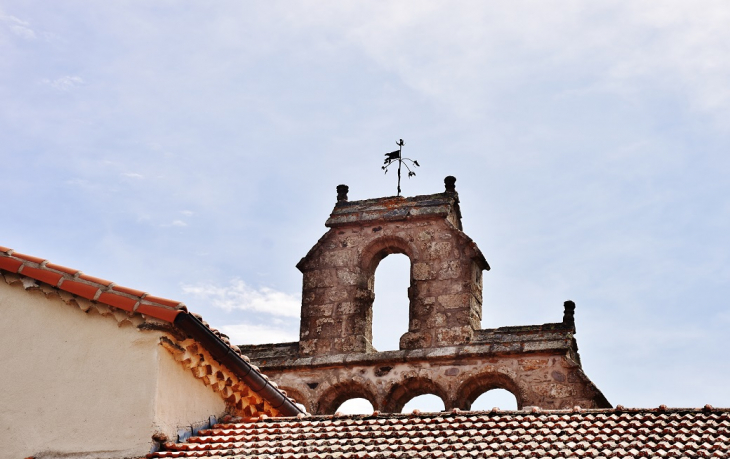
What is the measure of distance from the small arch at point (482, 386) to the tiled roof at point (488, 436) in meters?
3.44

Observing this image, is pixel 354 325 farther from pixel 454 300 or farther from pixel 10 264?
pixel 10 264

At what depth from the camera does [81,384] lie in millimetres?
11164

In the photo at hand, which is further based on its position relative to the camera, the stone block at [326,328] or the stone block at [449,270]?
the stone block at [326,328]

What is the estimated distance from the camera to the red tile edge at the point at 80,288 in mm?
11273

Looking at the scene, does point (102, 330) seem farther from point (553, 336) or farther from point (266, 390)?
point (553, 336)

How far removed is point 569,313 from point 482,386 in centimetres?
141

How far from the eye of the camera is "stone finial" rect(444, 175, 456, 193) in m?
15.6

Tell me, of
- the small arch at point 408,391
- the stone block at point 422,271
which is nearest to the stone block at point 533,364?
the small arch at point 408,391

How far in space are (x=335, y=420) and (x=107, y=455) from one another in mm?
2146

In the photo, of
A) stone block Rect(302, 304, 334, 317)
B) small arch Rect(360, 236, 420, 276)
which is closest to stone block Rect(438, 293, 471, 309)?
small arch Rect(360, 236, 420, 276)

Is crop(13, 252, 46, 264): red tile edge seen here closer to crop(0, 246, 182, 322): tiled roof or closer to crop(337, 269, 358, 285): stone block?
crop(0, 246, 182, 322): tiled roof

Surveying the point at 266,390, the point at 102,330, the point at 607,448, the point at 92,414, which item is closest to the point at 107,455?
the point at 92,414

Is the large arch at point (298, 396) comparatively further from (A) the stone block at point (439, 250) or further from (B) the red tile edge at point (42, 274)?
(B) the red tile edge at point (42, 274)

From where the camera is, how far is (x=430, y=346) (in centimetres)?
1473
